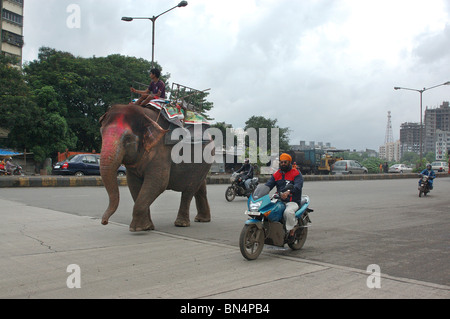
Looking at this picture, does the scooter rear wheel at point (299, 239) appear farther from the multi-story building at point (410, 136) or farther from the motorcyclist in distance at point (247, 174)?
the multi-story building at point (410, 136)

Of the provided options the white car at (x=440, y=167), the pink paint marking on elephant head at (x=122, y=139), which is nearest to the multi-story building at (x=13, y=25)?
the pink paint marking on elephant head at (x=122, y=139)

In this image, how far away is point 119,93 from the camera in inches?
1576

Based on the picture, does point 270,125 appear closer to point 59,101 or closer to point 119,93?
point 119,93

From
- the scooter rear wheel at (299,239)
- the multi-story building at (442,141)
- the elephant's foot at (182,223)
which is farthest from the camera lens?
the multi-story building at (442,141)

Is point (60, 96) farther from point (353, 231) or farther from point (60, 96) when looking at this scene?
point (353, 231)

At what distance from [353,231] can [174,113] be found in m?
4.46

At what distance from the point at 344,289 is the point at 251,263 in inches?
62.4

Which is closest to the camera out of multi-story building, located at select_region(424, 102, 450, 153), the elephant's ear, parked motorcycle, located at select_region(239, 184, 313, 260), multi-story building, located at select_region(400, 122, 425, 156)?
parked motorcycle, located at select_region(239, 184, 313, 260)

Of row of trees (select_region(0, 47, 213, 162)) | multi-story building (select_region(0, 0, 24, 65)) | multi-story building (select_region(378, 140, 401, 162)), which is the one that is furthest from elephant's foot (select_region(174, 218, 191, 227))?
multi-story building (select_region(378, 140, 401, 162))

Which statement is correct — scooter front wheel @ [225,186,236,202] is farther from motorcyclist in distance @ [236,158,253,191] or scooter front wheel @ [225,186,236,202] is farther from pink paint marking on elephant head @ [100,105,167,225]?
pink paint marking on elephant head @ [100,105,167,225]

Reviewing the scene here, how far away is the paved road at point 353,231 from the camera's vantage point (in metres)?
6.11

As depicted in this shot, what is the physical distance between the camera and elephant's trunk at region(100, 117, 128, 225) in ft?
24.3

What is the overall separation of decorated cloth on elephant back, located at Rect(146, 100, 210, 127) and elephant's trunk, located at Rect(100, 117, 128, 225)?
1219 millimetres

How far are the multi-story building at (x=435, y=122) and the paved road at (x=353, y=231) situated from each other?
137 m
